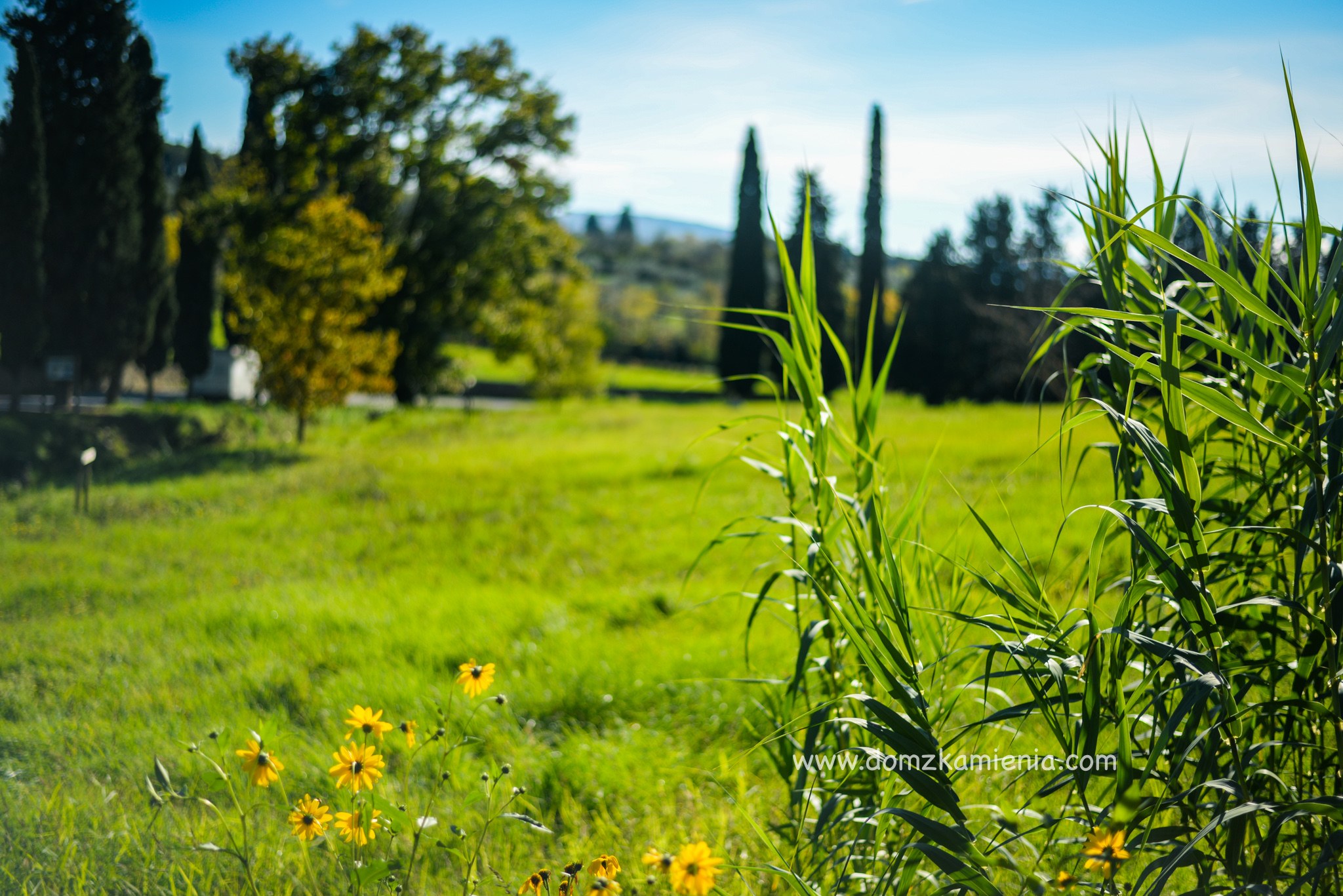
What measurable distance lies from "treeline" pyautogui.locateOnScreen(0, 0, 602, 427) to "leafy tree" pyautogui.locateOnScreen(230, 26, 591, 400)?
0.04 m

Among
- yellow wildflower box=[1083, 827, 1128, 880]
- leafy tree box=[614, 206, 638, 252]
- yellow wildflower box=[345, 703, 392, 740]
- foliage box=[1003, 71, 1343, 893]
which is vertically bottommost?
yellow wildflower box=[345, 703, 392, 740]

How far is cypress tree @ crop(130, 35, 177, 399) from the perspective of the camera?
10.5m

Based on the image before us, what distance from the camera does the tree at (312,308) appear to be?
1151 centimetres

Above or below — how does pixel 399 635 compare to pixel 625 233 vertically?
below

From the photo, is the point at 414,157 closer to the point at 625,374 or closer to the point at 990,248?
the point at 990,248

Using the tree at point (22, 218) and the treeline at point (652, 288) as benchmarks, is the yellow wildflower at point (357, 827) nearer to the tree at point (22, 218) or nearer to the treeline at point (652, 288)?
the tree at point (22, 218)

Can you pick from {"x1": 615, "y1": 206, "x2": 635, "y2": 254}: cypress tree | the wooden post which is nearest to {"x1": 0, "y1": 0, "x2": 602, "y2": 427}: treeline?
the wooden post

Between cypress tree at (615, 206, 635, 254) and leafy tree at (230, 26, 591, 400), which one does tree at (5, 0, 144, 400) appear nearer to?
leafy tree at (230, 26, 591, 400)

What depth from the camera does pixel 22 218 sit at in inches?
368

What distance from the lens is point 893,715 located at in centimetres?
130

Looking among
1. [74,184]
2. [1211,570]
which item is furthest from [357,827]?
[74,184]

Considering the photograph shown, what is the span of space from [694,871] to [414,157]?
59.5 ft

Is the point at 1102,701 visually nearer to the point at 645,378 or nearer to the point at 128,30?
the point at 128,30

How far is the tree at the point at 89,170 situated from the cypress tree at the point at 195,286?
4.81 m
